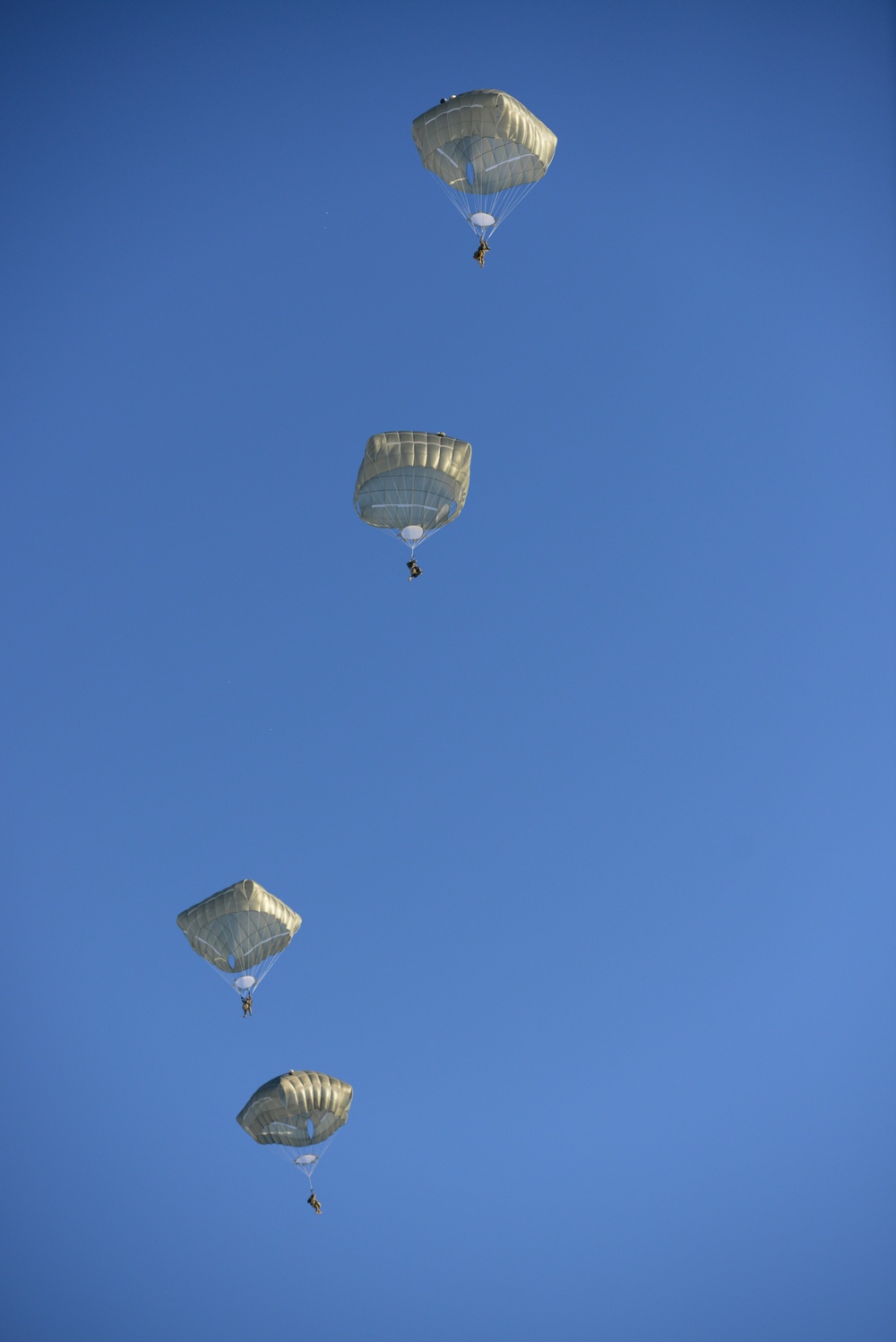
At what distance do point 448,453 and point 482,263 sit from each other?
7.85 metres

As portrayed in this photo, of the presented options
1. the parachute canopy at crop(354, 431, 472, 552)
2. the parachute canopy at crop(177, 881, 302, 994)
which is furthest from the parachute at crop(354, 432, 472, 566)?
the parachute canopy at crop(177, 881, 302, 994)

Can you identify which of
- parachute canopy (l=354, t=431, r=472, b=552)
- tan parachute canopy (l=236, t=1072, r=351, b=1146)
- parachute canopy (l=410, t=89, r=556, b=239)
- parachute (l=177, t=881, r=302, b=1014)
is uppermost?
parachute canopy (l=410, t=89, r=556, b=239)

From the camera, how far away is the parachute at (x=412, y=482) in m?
47.5

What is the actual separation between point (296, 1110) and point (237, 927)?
20.8ft

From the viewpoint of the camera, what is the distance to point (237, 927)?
172 feet

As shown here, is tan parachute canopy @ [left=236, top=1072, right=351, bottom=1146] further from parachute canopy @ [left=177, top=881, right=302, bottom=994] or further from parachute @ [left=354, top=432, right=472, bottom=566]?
parachute @ [left=354, top=432, right=472, bottom=566]

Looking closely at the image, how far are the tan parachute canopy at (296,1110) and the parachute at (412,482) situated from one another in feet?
57.8

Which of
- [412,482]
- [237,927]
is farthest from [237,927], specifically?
[412,482]

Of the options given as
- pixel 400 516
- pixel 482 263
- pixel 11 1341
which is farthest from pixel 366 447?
pixel 11 1341

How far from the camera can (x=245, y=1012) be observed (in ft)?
177

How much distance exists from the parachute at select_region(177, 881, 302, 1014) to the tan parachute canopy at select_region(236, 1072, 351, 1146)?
4384 millimetres

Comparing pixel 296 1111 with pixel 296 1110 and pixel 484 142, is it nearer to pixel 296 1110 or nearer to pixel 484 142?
pixel 296 1110

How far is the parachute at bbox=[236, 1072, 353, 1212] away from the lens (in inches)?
1949

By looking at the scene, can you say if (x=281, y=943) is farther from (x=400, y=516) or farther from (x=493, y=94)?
(x=493, y=94)
